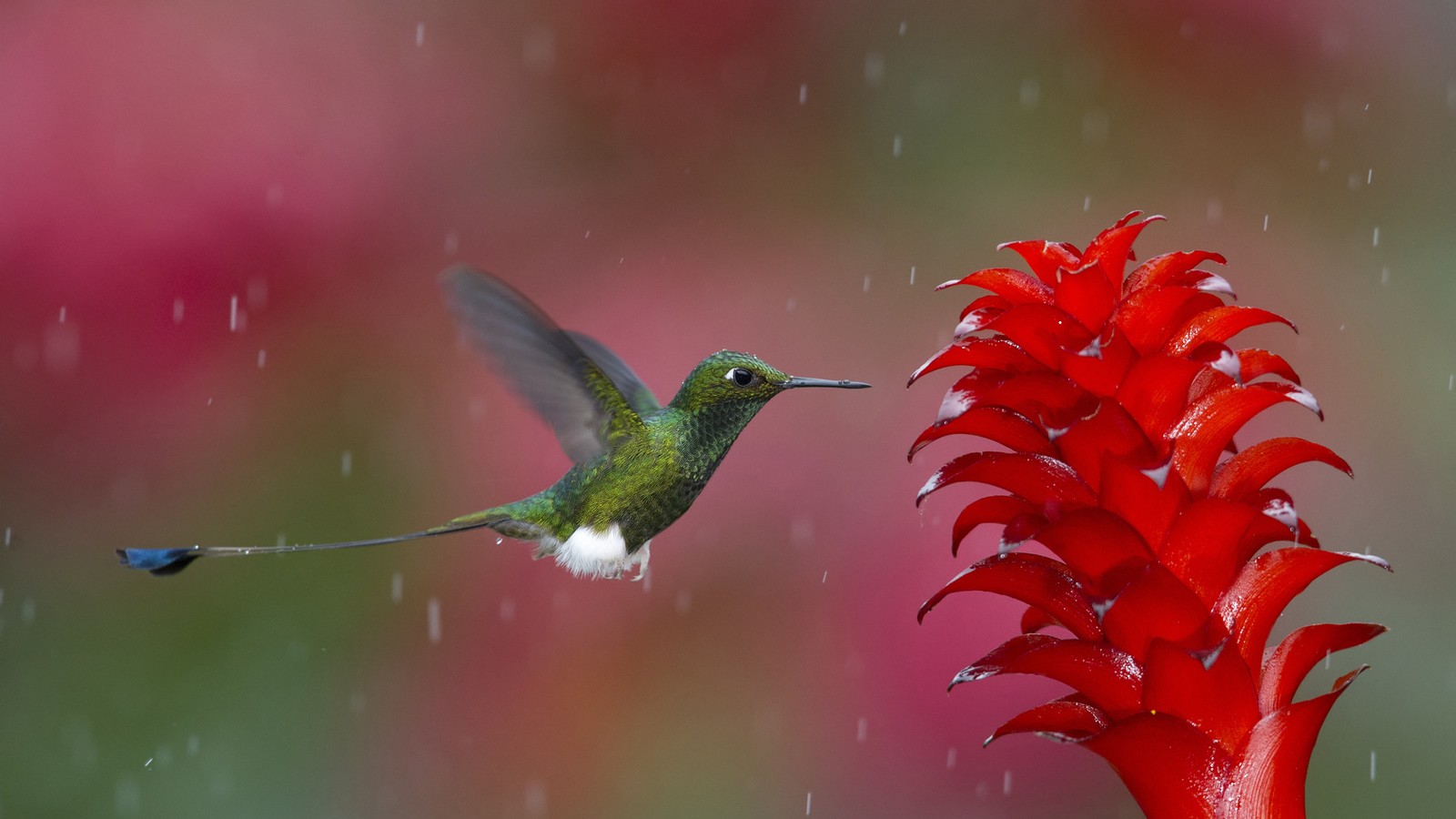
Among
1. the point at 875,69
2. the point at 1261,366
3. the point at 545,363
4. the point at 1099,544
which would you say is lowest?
the point at 1099,544

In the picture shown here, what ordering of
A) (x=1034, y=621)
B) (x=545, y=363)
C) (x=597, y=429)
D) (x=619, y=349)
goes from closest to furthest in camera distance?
1. (x=1034, y=621)
2. (x=545, y=363)
3. (x=597, y=429)
4. (x=619, y=349)

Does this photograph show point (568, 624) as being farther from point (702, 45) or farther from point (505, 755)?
point (702, 45)

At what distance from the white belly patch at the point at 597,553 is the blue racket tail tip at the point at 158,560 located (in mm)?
472

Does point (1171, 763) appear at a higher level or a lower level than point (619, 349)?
lower

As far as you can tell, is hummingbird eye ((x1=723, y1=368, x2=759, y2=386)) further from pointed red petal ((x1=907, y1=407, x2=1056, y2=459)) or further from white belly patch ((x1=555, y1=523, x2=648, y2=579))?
Result: pointed red petal ((x1=907, y1=407, x2=1056, y2=459))

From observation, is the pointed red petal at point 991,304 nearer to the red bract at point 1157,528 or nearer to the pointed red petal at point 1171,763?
the red bract at point 1157,528

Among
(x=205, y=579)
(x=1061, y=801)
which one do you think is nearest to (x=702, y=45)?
(x=205, y=579)

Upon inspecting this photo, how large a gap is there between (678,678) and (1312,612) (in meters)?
1.22

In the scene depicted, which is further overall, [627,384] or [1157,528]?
[627,384]

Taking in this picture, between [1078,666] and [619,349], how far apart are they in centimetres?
207

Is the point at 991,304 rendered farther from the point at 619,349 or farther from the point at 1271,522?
the point at 619,349

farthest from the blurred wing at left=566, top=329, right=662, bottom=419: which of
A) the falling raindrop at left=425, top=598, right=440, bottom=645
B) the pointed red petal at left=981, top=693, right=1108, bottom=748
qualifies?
the falling raindrop at left=425, top=598, right=440, bottom=645

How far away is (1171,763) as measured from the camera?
0.75 m

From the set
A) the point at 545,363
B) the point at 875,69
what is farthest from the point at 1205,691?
the point at 875,69
